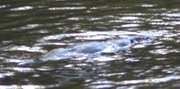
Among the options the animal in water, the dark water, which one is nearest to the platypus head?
the animal in water

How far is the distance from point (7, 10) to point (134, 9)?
3.00 m

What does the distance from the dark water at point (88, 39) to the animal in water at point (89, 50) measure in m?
0.20

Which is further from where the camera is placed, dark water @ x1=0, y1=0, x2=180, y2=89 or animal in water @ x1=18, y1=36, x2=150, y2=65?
animal in water @ x1=18, y1=36, x2=150, y2=65

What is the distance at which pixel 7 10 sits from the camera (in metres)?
14.9

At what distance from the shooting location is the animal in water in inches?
426

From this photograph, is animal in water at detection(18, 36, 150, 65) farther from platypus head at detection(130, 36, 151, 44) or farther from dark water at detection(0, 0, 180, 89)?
dark water at detection(0, 0, 180, 89)

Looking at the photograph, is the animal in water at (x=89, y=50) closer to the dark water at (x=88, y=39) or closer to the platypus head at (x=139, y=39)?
the platypus head at (x=139, y=39)

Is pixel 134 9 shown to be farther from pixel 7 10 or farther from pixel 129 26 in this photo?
pixel 7 10

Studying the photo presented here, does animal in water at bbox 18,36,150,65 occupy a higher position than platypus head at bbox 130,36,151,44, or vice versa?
platypus head at bbox 130,36,151,44

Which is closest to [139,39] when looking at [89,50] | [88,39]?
[88,39]

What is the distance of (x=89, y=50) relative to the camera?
11039 millimetres

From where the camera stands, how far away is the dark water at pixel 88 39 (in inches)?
380

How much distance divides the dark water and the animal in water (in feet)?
0.66

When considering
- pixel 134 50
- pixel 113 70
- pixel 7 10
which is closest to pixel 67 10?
pixel 7 10
